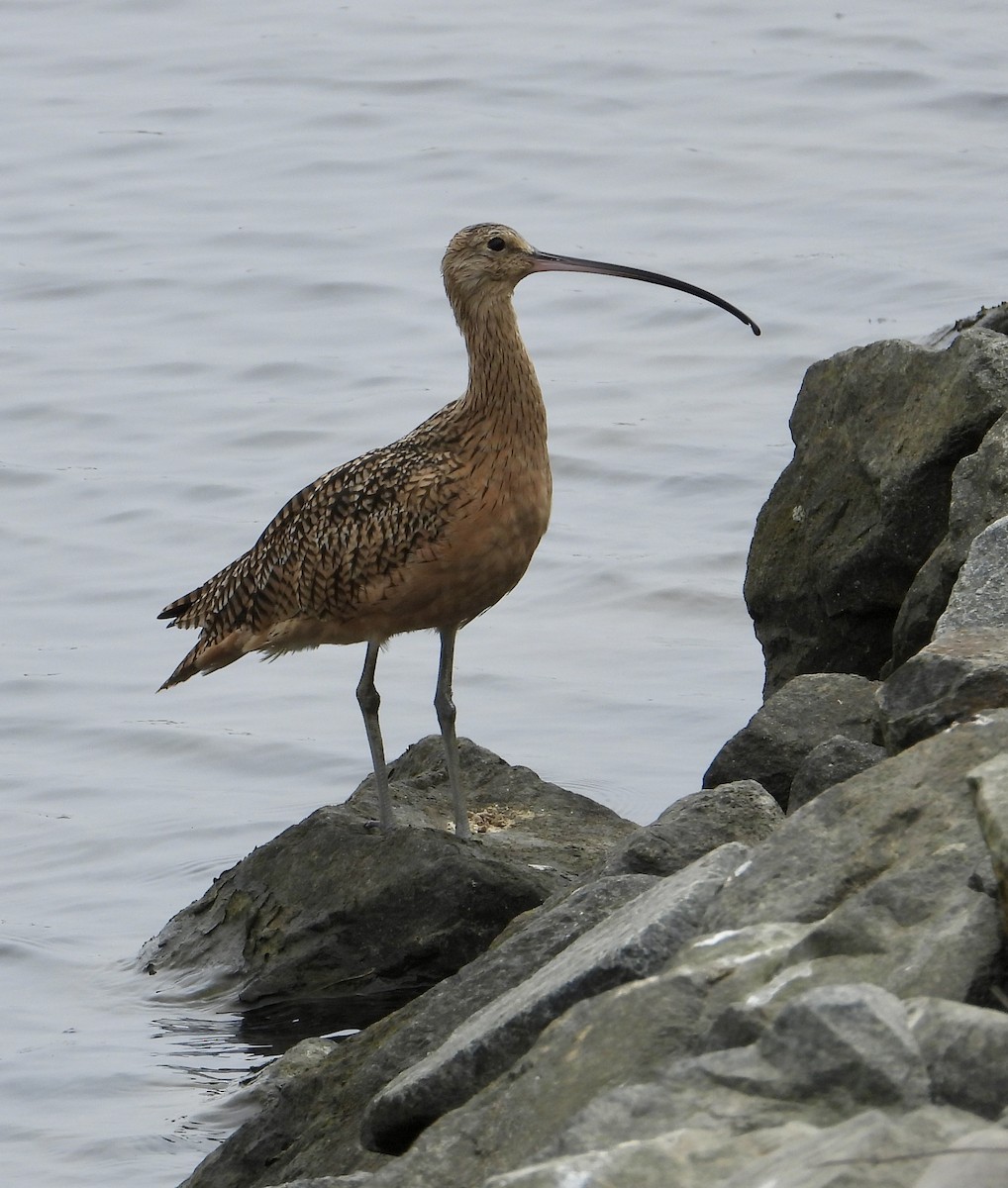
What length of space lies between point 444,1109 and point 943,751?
4.19 ft

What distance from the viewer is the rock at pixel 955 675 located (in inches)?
209

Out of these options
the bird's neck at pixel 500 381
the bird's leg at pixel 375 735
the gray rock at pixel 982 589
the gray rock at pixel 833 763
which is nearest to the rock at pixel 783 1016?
the gray rock at pixel 833 763

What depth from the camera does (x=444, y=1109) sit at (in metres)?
4.88

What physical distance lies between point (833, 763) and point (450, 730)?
9.76ft

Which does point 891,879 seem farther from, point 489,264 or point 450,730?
point 489,264

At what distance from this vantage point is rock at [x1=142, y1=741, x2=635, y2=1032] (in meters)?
7.72

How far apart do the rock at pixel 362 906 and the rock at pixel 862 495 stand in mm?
1037

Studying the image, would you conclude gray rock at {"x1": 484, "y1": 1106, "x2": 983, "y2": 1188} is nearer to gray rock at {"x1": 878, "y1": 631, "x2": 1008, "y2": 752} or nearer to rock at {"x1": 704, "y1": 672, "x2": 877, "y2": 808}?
gray rock at {"x1": 878, "y1": 631, "x2": 1008, "y2": 752}

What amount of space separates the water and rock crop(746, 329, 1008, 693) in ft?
6.35

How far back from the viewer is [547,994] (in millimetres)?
4781

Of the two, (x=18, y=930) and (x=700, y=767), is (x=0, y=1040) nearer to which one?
(x=18, y=930)

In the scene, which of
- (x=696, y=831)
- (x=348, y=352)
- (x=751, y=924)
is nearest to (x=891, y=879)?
(x=751, y=924)

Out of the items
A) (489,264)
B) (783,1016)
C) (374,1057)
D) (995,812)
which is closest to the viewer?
(783,1016)

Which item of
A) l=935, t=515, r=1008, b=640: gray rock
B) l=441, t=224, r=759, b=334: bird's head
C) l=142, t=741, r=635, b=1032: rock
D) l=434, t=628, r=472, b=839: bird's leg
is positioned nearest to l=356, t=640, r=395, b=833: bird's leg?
l=142, t=741, r=635, b=1032: rock
